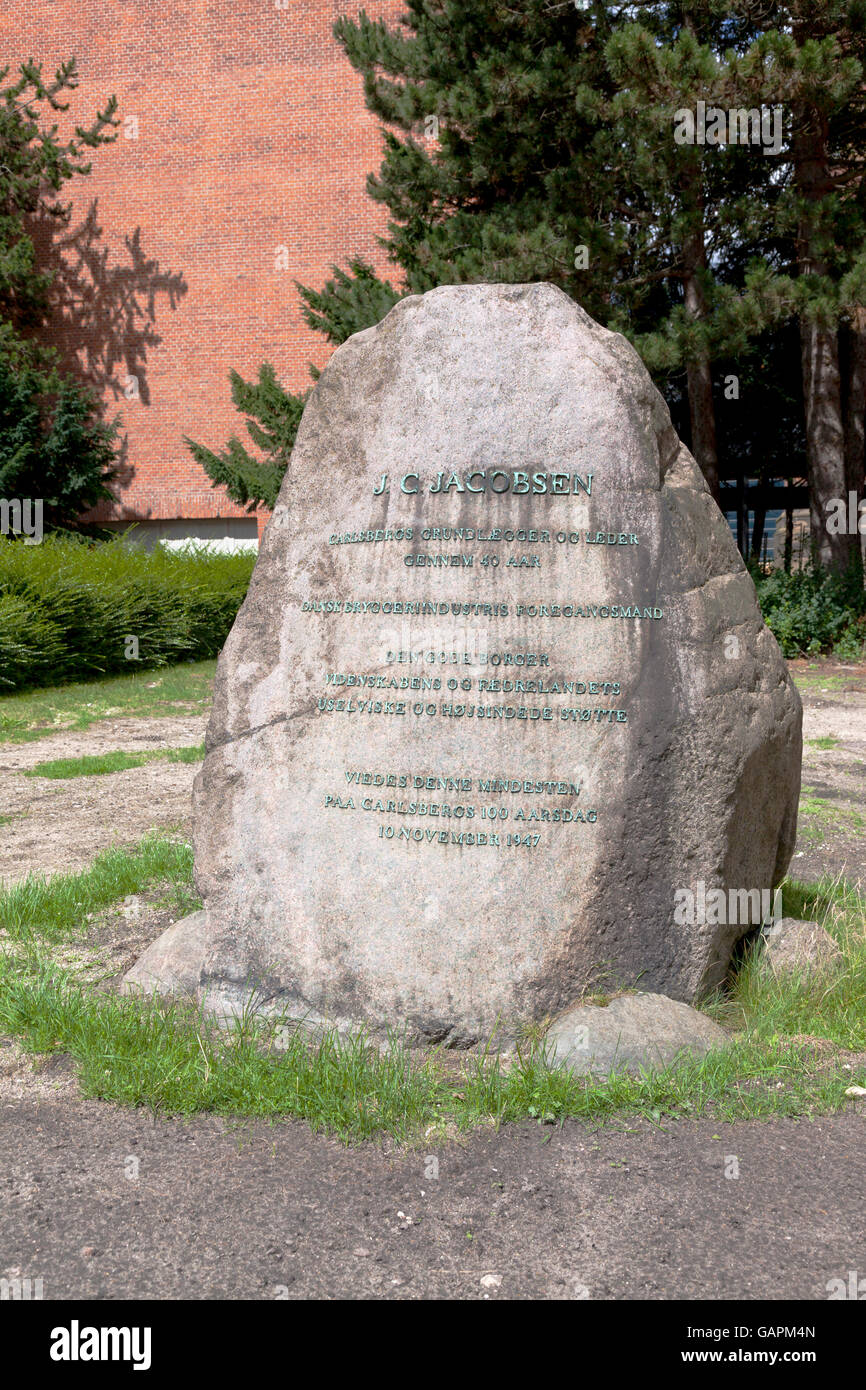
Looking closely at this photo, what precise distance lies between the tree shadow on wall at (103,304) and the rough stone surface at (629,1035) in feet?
69.4

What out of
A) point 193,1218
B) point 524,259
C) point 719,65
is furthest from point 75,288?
point 193,1218

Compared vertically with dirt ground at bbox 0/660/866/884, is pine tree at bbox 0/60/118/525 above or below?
above

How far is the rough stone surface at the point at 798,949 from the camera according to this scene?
4113mm

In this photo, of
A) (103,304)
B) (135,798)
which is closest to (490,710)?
(135,798)

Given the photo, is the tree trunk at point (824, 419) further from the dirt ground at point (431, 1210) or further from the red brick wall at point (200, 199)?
the dirt ground at point (431, 1210)

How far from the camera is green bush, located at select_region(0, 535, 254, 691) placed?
12.9 metres

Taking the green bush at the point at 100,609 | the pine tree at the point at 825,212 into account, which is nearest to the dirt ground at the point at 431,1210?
the green bush at the point at 100,609

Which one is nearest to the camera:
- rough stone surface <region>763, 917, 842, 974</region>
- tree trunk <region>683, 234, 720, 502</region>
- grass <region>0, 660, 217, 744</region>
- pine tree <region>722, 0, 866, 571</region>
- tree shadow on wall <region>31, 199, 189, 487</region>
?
rough stone surface <region>763, 917, 842, 974</region>

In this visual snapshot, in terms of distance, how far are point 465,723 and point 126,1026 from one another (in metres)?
1.52

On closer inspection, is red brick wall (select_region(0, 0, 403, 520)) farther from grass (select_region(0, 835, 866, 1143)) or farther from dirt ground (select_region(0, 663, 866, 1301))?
dirt ground (select_region(0, 663, 866, 1301))

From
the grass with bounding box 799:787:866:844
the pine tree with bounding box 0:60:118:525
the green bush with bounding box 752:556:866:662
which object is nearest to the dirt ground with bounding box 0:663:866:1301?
the grass with bounding box 799:787:866:844

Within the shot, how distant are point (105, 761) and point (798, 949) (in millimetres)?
6339

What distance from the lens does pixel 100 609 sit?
46.1 ft

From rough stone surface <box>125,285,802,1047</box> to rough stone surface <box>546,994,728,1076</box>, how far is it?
0.36ft
